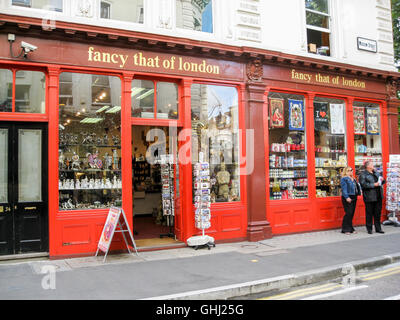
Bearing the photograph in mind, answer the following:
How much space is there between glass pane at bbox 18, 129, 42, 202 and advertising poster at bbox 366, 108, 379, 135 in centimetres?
1048

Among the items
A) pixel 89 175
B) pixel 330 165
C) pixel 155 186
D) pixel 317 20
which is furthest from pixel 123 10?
pixel 330 165

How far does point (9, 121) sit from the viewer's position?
7926 mm

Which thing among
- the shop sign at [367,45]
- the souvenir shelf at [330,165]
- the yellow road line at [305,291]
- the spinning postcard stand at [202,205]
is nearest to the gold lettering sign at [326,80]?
the shop sign at [367,45]

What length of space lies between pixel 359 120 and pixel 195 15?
259 inches

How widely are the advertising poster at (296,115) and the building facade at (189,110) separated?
0.16 feet

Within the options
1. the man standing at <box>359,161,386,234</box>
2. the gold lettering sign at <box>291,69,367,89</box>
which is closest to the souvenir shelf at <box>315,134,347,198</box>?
the man standing at <box>359,161,386,234</box>

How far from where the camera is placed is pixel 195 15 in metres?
10.1

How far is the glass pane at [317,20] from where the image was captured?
473 inches

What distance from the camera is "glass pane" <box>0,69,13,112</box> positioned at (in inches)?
311

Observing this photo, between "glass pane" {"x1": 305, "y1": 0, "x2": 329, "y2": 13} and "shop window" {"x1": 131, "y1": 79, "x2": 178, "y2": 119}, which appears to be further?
"glass pane" {"x1": 305, "y1": 0, "x2": 329, "y2": 13}

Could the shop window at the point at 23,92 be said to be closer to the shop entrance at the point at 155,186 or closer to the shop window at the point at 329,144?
the shop entrance at the point at 155,186

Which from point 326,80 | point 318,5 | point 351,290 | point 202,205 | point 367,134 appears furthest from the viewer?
point 367,134

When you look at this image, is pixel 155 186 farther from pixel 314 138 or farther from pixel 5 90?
pixel 5 90

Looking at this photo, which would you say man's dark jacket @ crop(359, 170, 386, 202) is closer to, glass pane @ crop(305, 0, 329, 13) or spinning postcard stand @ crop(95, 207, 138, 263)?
glass pane @ crop(305, 0, 329, 13)
